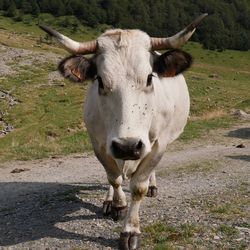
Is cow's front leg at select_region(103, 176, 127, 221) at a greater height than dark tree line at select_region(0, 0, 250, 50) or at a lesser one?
greater

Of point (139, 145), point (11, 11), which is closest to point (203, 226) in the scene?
point (139, 145)

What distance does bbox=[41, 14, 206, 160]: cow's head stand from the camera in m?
6.73

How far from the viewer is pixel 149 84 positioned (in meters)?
7.36

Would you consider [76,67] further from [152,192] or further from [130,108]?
[152,192]

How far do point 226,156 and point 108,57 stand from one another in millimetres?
9832

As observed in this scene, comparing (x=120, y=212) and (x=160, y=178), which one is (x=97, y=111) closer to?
(x=120, y=212)

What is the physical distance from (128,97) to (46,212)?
3869 mm

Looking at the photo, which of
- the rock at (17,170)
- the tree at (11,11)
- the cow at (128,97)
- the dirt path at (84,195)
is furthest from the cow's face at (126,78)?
the tree at (11,11)

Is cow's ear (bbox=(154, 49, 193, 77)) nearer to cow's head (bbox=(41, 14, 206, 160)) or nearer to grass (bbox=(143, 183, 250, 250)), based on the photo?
cow's head (bbox=(41, 14, 206, 160))

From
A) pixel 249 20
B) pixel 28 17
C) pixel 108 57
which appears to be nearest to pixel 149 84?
pixel 108 57

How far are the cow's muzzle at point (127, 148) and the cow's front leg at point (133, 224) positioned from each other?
1832 millimetres

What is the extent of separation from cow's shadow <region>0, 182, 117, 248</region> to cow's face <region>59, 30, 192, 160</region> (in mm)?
2052

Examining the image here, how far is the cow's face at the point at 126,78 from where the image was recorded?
6.70m

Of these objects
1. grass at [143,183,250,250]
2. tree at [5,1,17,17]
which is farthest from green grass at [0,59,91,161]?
tree at [5,1,17,17]
